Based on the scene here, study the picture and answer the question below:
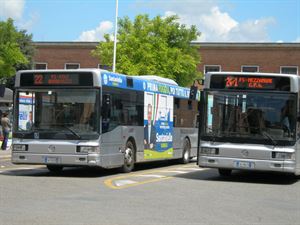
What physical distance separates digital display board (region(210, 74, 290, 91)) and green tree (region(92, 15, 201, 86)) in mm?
27791

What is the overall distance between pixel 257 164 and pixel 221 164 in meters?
0.92

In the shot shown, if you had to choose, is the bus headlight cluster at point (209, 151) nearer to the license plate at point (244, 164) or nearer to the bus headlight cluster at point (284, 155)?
the license plate at point (244, 164)

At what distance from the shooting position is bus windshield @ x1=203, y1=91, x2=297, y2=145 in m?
15.4

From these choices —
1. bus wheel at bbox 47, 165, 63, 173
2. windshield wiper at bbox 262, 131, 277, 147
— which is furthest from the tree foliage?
windshield wiper at bbox 262, 131, 277, 147

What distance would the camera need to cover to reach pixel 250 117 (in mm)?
15641

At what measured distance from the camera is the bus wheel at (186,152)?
2342 centimetres

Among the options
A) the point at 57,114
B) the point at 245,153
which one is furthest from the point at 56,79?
the point at 245,153

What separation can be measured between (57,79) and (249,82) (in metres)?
5.04

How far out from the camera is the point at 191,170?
20.1 meters

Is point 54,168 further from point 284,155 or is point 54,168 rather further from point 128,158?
point 284,155

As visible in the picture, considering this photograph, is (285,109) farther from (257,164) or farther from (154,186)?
(154,186)

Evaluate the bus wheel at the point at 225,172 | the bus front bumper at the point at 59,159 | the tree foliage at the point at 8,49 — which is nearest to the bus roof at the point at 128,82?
the bus front bumper at the point at 59,159

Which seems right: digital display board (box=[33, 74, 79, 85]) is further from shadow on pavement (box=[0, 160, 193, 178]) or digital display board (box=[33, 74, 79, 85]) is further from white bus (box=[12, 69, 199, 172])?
shadow on pavement (box=[0, 160, 193, 178])

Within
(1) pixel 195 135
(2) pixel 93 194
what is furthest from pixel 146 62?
(2) pixel 93 194
